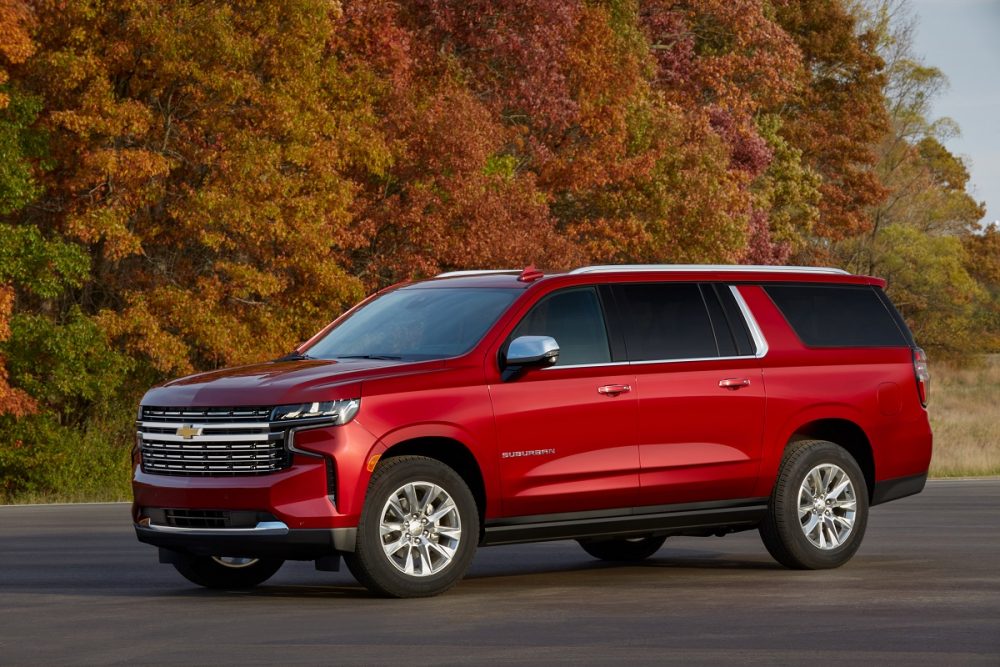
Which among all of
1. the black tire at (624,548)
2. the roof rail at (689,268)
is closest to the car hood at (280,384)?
the roof rail at (689,268)

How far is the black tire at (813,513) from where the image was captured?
13094 millimetres

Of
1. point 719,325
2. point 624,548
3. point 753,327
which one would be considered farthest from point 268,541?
point 624,548

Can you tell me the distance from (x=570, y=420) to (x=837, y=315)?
2.71 m

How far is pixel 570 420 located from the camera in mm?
11961

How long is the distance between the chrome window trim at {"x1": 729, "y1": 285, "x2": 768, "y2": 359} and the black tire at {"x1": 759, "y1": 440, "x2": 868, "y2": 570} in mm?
736

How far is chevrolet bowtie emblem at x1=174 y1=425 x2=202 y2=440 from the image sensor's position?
1142cm

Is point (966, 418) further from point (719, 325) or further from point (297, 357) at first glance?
point (297, 357)

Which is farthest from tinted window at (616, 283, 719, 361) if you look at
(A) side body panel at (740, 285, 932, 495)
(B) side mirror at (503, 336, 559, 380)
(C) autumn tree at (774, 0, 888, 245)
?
(C) autumn tree at (774, 0, 888, 245)

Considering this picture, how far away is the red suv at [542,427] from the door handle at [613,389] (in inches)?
0.5

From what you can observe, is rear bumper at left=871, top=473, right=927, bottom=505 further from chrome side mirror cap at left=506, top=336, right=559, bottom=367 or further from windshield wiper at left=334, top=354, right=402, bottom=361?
windshield wiper at left=334, top=354, right=402, bottom=361

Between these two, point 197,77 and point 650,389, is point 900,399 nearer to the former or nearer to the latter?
point 650,389

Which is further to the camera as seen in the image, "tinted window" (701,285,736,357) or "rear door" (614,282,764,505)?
"tinted window" (701,285,736,357)

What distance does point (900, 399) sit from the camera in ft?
45.5

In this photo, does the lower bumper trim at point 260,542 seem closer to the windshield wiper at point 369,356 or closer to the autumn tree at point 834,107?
the windshield wiper at point 369,356
